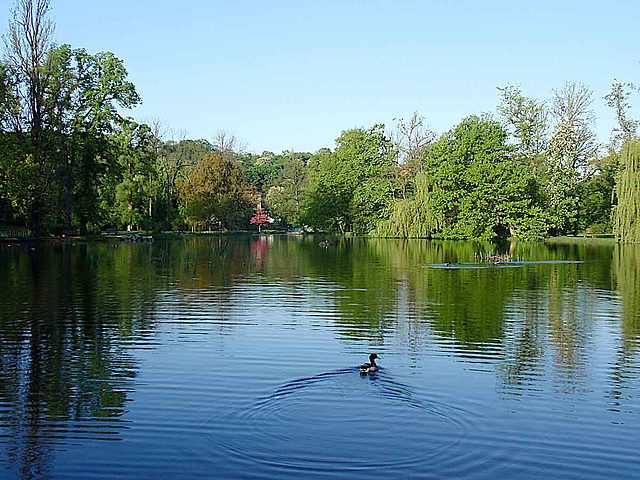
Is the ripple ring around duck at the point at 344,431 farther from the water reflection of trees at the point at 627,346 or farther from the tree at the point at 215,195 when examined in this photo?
the tree at the point at 215,195

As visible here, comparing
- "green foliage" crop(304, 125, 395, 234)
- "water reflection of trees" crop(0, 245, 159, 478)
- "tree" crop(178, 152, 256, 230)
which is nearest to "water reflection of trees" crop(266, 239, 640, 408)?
"water reflection of trees" crop(0, 245, 159, 478)

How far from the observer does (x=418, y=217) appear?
2842 inches

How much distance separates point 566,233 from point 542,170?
27.8 ft

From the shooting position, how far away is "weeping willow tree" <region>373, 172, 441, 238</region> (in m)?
72.2

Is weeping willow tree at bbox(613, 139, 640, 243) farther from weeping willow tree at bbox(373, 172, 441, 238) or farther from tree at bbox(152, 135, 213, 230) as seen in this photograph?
tree at bbox(152, 135, 213, 230)

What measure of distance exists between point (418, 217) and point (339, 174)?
899 inches

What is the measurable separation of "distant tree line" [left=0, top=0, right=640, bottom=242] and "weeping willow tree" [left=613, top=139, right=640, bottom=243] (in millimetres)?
101

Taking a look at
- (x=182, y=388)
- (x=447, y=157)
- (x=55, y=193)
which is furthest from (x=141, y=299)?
(x=447, y=157)

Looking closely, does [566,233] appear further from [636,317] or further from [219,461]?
[219,461]

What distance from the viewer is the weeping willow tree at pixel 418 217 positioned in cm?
7219

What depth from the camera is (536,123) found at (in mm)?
73062

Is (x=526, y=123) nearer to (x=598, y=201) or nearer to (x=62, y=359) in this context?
(x=598, y=201)

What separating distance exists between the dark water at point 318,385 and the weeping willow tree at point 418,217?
1980 inches

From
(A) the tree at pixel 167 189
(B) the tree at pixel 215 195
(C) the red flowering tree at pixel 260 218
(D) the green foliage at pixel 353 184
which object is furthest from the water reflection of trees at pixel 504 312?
(C) the red flowering tree at pixel 260 218
